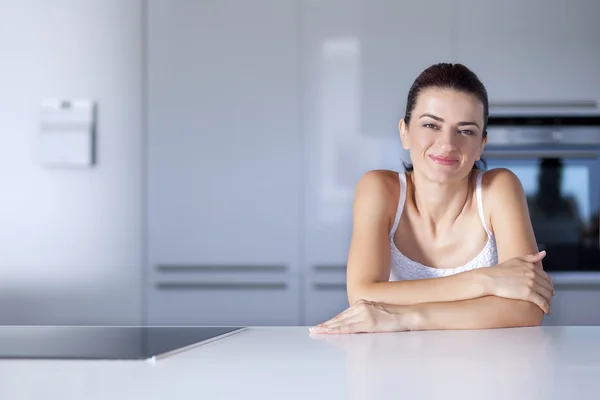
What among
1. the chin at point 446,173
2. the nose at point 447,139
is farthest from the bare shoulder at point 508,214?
the nose at point 447,139

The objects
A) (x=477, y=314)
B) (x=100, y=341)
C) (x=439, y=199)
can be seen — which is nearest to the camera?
(x=100, y=341)

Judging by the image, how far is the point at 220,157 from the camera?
9.89ft

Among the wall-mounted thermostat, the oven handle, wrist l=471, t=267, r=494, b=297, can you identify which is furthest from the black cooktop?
the oven handle

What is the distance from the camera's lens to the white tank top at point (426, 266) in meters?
1.84

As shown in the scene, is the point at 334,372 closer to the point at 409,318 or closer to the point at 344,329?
the point at 344,329

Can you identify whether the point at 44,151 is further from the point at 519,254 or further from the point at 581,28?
the point at 581,28

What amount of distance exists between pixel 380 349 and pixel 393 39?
2.21m

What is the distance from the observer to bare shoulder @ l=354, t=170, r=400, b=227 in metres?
1.82

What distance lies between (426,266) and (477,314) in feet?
1.66

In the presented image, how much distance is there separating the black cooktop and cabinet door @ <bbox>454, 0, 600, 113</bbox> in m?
2.10

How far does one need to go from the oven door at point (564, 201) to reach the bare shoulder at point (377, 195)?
4.10 feet

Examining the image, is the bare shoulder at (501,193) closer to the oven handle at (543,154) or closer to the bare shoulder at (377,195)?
the bare shoulder at (377,195)

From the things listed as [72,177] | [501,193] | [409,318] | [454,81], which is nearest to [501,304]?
[409,318]

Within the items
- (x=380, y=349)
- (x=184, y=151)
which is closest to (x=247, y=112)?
(x=184, y=151)
